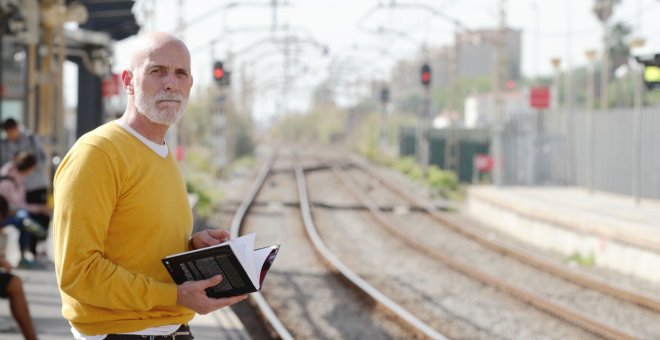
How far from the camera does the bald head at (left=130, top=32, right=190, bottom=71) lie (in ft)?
11.4

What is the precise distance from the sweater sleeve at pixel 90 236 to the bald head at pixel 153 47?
14.1 inches

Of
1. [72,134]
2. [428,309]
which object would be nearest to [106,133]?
[428,309]

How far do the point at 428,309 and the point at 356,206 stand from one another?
14567 millimetres

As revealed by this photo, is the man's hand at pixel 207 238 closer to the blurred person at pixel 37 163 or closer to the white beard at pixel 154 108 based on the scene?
the white beard at pixel 154 108

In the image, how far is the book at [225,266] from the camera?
11.1ft

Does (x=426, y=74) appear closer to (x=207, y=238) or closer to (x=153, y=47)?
(x=207, y=238)

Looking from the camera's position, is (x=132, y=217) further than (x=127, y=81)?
No

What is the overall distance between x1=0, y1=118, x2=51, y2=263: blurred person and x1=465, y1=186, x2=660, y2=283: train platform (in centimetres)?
792

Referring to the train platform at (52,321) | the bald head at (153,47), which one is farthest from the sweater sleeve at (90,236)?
the train platform at (52,321)

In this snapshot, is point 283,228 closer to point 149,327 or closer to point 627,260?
point 627,260

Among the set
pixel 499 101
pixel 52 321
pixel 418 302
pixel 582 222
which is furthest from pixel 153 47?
pixel 499 101

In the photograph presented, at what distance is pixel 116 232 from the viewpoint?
3.40 metres

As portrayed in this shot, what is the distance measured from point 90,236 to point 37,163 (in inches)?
345

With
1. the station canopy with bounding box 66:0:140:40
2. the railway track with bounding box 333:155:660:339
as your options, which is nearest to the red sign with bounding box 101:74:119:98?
the station canopy with bounding box 66:0:140:40
